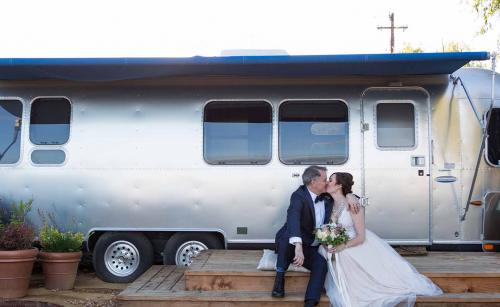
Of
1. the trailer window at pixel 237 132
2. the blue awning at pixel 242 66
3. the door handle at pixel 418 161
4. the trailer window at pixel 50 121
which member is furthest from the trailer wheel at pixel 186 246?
the door handle at pixel 418 161

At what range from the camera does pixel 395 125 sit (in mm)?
7820

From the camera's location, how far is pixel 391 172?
7.71 m

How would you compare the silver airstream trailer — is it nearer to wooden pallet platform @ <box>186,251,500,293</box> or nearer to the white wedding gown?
wooden pallet platform @ <box>186,251,500,293</box>

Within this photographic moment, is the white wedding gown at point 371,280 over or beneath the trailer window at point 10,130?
beneath

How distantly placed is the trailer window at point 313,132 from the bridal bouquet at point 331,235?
162 cm

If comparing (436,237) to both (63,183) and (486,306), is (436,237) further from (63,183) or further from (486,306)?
(63,183)

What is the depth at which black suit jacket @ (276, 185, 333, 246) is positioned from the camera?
6359mm

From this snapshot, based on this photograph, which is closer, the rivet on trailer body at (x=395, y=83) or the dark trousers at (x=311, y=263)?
the dark trousers at (x=311, y=263)

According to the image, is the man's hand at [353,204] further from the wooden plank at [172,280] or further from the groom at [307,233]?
the wooden plank at [172,280]

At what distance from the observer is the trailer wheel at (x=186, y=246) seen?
7.87m

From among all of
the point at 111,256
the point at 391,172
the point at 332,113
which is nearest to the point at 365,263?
→ the point at 391,172

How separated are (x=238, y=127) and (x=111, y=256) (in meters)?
2.27

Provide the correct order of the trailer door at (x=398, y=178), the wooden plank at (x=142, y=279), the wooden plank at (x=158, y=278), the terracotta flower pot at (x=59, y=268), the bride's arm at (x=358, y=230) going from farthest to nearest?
the trailer door at (x=398, y=178) → the terracotta flower pot at (x=59, y=268) → the wooden plank at (x=158, y=278) → the wooden plank at (x=142, y=279) → the bride's arm at (x=358, y=230)

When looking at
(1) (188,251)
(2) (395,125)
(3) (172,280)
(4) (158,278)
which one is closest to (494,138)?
(2) (395,125)
